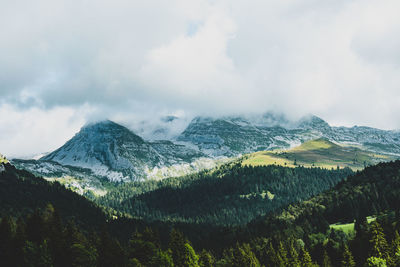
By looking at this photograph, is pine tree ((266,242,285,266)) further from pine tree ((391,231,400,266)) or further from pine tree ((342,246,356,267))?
pine tree ((391,231,400,266))

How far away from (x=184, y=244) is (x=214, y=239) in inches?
4422

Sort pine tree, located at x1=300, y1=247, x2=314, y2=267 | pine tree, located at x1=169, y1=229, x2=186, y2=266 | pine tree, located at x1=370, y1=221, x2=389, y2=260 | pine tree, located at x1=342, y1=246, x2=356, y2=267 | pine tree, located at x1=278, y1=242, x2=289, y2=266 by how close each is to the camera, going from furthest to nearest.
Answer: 1. pine tree, located at x1=278, y1=242, x2=289, y2=266
2. pine tree, located at x1=300, y1=247, x2=314, y2=267
3. pine tree, located at x1=342, y1=246, x2=356, y2=267
4. pine tree, located at x1=370, y1=221, x2=389, y2=260
5. pine tree, located at x1=169, y1=229, x2=186, y2=266

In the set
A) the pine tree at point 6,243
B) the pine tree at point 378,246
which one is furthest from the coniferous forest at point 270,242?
the pine tree at point 6,243

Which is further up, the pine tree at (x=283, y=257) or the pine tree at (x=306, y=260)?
the pine tree at (x=306, y=260)

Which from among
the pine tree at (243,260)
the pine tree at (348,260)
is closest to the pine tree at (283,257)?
the pine tree at (243,260)

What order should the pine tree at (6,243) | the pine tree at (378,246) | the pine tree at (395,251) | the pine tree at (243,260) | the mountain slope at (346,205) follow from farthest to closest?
the mountain slope at (346,205) < the pine tree at (243,260) < the pine tree at (378,246) < the pine tree at (395,251) < the pine tree at (6,243)

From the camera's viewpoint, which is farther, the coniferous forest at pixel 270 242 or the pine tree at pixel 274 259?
the pine tree at pixel 274 259

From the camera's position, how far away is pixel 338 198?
17688 cm

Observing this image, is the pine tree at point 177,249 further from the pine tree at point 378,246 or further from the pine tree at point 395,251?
the pine tree at point 395,251

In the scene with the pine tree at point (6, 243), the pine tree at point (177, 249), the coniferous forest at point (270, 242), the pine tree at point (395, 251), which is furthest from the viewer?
the pine tree at point (177, 249)

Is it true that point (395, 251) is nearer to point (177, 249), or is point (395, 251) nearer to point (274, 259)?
point (274, 259)

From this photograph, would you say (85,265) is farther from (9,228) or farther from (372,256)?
(372,256)

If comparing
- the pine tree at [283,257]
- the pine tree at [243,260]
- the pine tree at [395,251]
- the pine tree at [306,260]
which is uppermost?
the pine tree at [395,251]

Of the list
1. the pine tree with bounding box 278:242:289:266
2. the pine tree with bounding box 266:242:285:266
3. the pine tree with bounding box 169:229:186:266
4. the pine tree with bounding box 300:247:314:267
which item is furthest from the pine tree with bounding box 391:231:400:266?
the pine tree with bounding box 169:229:186:266
